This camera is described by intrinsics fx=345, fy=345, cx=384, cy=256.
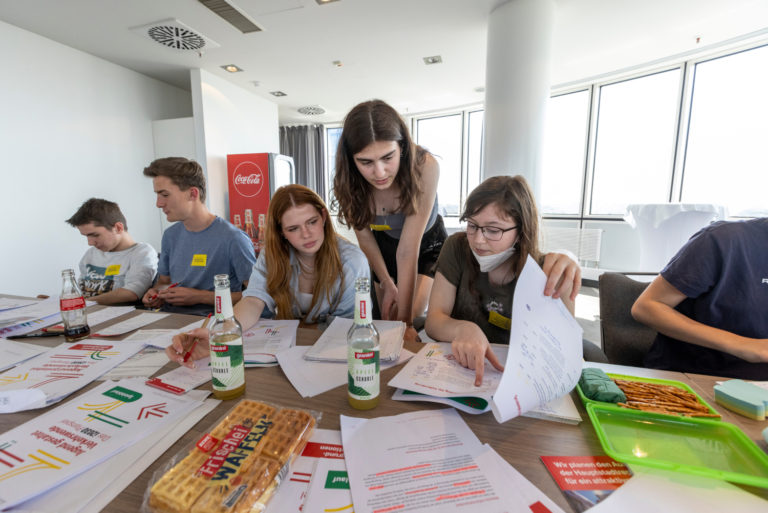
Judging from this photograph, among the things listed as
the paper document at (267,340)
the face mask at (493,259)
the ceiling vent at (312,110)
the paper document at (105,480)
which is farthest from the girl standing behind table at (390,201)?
the ceiling vent at (312,110)

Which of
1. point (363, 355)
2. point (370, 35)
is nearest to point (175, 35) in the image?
point (370, 35)

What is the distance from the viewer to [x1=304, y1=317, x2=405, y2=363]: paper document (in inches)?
36.5

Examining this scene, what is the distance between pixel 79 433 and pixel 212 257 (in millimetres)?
1396

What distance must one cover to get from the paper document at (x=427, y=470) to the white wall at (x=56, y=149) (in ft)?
14.5

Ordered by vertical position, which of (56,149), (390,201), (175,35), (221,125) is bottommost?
(390,201)

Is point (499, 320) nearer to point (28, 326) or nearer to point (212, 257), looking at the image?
point (212, 257)

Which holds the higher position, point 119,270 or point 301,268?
point 301,268

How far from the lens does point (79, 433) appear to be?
62 cm

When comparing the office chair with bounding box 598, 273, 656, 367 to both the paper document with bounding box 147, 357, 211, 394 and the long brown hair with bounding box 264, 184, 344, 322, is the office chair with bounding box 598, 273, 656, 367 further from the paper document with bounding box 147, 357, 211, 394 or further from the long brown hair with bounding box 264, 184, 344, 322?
the paper document with bounding box 147, 357, 211, 394

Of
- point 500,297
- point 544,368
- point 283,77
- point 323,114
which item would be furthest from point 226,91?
point 544,368

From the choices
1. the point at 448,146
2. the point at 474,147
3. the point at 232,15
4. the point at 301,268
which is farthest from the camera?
the point at 448,146

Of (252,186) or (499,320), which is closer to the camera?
(499,320)

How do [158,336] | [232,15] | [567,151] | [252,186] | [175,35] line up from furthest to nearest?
[567,151] → [252,186] → [175,35] → [232,15] → [158,336]

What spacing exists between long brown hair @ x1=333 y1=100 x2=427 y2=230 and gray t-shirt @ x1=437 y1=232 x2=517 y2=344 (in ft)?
1.26
